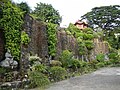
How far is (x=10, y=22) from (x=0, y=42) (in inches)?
43.1

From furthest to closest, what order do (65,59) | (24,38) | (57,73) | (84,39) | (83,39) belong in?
1. (84,39)
2. (83,39)
3. (65,59)
4. (57,73)
5. (24,38)

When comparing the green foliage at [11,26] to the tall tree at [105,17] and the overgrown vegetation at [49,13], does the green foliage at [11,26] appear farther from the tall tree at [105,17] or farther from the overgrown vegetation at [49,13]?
the tall tree at [105,17]

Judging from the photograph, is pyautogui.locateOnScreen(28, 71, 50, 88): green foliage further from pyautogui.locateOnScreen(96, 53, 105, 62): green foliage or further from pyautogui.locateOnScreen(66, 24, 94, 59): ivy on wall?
pyautogui.locateOnScreen(96, 53, 105, 62): green foliage

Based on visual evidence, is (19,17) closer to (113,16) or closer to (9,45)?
(9,45)

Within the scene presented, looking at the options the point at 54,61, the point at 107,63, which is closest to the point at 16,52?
the point at 54,61

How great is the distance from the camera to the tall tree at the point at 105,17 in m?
49.4

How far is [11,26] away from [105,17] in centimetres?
3839

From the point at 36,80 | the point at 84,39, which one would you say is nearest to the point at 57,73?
the point at 36,80

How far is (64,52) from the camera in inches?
820

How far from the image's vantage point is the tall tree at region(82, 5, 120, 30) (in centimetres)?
4938

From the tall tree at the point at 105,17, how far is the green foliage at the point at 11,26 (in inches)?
1459

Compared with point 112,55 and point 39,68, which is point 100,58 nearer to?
point 112,55

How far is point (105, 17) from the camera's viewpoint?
50.1 meters

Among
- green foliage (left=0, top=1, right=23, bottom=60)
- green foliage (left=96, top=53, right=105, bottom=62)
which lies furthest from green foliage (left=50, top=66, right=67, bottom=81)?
green foliage (left=96, top=53, right=105, bottom=62)
